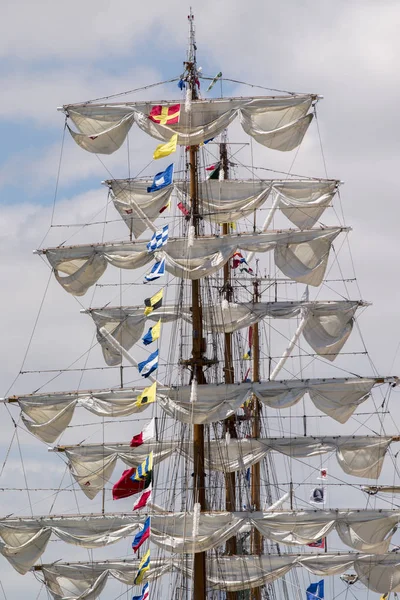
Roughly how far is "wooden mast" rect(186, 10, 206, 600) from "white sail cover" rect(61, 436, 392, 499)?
329 cm

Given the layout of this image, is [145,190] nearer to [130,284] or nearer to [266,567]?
[130,284]

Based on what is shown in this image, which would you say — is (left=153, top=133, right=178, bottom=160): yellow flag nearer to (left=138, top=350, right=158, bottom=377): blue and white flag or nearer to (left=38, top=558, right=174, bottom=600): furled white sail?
(left=138, top=350, right=158, bottom=377): blue and white flag

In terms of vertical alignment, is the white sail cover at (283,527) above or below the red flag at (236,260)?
below

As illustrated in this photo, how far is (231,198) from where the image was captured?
9306 centimetres

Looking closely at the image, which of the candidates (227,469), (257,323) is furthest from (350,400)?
(257,323)

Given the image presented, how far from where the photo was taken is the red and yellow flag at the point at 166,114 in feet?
291

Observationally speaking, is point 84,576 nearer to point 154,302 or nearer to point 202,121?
point 154,302

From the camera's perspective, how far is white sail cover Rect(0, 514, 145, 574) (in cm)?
9025

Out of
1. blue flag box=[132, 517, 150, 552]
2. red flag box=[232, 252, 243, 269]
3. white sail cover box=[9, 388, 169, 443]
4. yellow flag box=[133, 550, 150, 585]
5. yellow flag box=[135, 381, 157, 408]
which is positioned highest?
red flag box=[232, 252, 243, 269]

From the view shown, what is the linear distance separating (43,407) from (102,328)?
14.6 feet

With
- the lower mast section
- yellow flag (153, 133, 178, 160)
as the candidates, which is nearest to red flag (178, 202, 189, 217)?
the lower mast section

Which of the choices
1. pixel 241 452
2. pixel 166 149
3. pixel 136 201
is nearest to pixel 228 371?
pixel 241 452

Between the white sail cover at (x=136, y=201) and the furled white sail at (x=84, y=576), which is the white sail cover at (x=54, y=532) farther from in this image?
the white sail cover at (x=136, y=201)

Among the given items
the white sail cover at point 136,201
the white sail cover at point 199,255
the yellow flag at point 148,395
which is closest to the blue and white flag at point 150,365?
the yellow flag at point 148,395
